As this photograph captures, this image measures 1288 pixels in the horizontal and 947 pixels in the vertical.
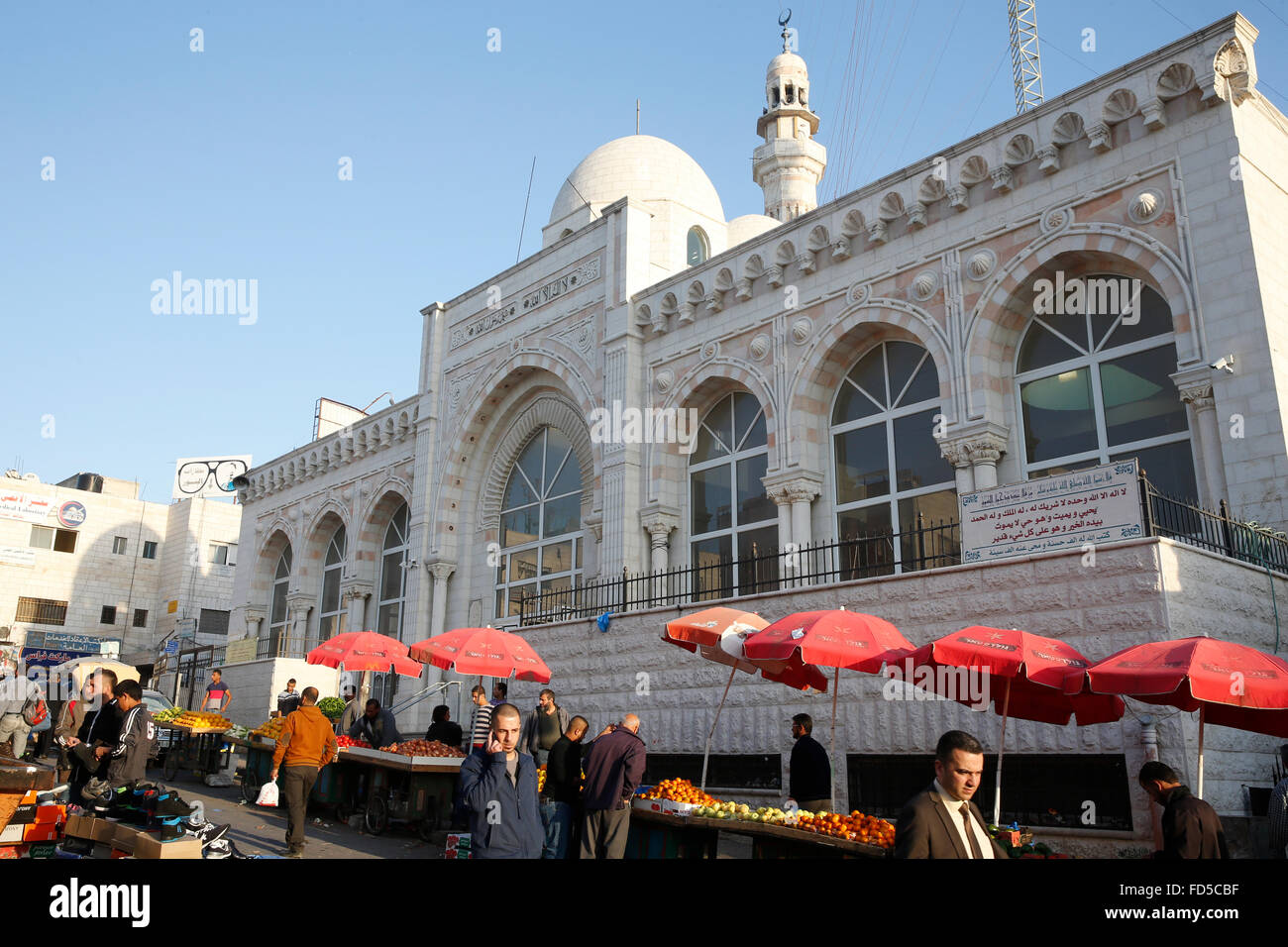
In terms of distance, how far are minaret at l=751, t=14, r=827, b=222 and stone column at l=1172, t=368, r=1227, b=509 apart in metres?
26.3

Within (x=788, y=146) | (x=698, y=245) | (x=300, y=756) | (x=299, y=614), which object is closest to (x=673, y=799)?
(x=300, y=756)

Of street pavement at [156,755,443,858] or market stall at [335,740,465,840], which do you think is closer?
street pavement at [156,755,443,858]

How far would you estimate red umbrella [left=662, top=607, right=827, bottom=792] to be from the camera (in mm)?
10414

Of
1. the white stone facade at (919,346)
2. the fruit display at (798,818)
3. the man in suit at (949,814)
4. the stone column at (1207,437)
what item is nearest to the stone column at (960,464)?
the white stone facade at (919,346)

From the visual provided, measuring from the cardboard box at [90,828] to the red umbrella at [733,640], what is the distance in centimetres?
577

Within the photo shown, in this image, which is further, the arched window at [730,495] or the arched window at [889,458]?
the arched window at [730,495]

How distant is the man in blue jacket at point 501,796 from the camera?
19.2ft

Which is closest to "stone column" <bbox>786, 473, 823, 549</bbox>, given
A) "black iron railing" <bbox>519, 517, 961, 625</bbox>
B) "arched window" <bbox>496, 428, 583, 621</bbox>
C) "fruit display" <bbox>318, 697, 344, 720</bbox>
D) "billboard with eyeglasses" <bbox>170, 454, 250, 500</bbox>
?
"black iron railing" <bbox>519, 517, 961, 625</bbox>

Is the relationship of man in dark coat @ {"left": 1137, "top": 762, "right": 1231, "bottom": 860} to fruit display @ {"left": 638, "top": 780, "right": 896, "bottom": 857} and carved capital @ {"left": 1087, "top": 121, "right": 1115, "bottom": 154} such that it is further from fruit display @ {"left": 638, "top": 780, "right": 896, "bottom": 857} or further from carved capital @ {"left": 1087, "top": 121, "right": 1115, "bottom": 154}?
carved capital @ {"left": 1087, "top": 121, "right": 1115, "bottom": 154}

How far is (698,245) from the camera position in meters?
25.5

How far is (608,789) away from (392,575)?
20.1 metres

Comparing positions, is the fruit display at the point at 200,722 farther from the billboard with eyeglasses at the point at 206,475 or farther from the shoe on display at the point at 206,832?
the billboard with eyeglasses at the point at 206,475
